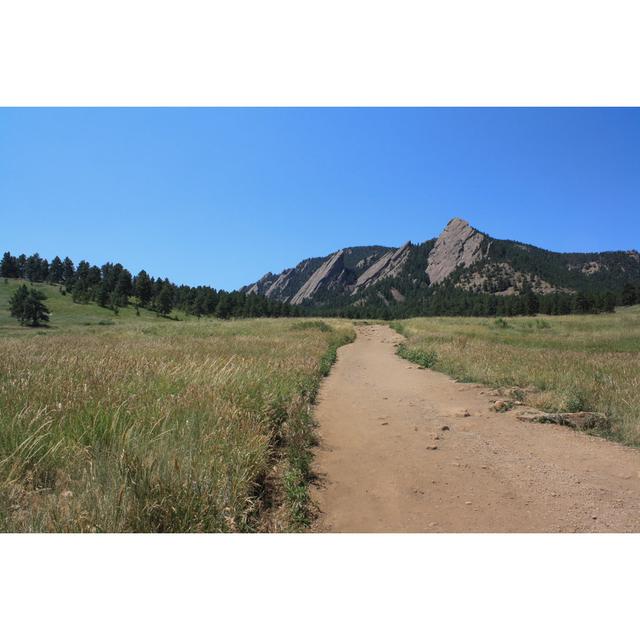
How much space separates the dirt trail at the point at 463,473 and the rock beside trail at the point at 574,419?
282 millimetres

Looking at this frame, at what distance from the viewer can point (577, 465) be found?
5.06m

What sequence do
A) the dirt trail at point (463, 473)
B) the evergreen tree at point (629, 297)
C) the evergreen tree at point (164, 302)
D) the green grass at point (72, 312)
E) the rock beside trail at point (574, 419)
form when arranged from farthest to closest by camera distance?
the evergreen tree at point (629, 297)
the evergreen tree at point (164, 302)
the green grass at point (72, 312)
the rock beside trail at point (574, 419)
the dirt trail at point (463, 473)

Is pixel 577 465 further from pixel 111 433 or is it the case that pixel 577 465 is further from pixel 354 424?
pixel 111 433

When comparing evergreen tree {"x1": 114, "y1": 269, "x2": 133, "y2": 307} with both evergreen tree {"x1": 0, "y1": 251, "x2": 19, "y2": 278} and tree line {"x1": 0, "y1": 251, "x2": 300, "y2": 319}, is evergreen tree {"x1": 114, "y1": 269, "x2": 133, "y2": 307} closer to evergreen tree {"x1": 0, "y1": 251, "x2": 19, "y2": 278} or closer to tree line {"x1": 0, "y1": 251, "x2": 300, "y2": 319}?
tree line {"x1": 0, "y1": 251, "x2": 300, "y2": 319}

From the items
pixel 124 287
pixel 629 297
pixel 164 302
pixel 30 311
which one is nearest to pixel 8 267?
pixel 124 287

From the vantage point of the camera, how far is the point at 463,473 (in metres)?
4.84

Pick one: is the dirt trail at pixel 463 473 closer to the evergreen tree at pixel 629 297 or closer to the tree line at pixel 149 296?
the tree line at pixel 149 296

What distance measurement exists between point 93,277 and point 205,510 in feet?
498

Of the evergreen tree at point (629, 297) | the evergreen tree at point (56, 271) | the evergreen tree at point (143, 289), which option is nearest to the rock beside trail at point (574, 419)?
the evergreen tree at point (143, 289)

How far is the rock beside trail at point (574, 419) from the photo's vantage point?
6688 mm

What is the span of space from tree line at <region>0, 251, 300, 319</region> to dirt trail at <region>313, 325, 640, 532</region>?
349ft

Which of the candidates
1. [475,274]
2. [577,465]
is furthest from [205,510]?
[475,274]

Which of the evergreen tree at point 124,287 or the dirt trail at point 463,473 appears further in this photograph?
the evergreen tree at point 124,287

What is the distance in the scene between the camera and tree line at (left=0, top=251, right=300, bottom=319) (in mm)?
106750
